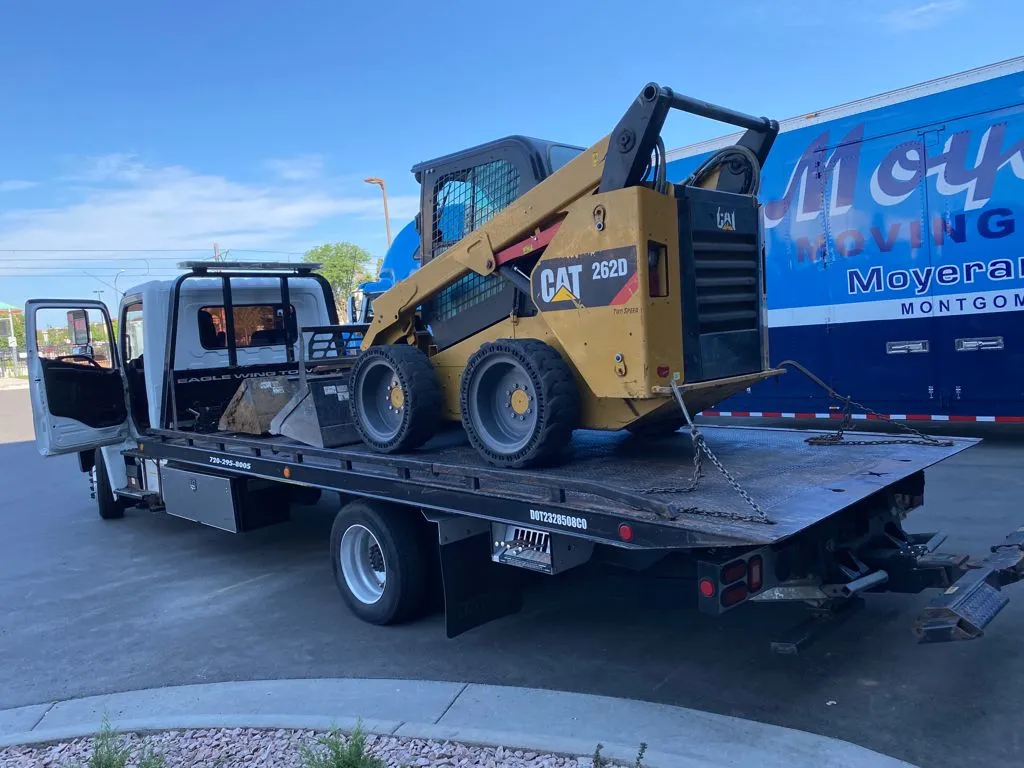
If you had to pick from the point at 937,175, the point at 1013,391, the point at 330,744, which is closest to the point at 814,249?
the point at 937,175

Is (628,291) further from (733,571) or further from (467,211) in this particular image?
(467,211)

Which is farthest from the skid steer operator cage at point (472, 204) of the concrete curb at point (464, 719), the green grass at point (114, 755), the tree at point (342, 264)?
the tree at point (342, 264)

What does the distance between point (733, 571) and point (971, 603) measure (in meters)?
0.97

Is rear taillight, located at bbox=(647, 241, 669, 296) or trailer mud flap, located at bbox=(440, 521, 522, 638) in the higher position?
rear taillight, located at bbox=(647, 241, 669, 296)

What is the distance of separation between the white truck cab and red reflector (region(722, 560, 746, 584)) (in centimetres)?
546

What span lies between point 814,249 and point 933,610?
7631 mm

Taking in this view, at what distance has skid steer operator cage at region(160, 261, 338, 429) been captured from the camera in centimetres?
756

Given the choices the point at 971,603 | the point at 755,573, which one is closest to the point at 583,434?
the point at 755,573

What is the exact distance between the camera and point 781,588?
3.97m

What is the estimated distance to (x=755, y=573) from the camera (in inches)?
147

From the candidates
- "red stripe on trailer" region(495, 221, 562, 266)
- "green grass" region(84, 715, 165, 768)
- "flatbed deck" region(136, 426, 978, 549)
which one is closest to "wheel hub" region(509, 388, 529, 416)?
"flatbed deck" region(136, 426, 978, 549)

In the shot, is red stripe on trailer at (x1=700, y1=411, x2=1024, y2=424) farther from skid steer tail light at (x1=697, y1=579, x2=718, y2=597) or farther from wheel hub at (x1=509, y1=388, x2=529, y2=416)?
skid steer tail light at (x1=697, y1=579, x2=718, y2=597)

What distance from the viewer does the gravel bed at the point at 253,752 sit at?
3.46 m

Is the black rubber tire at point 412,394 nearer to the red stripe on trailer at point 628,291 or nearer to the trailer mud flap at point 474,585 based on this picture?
the trailer mud flap at point 474,585
